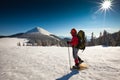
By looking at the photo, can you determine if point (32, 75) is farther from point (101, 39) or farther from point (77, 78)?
point (101, 39)

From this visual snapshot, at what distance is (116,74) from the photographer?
7.15 m

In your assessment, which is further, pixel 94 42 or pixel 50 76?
pixel 94 42

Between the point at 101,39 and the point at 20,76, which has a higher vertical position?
the point at 101,39

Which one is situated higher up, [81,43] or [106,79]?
[81,43]

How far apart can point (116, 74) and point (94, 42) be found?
8420cm

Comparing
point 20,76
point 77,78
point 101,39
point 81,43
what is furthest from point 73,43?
point 101,39

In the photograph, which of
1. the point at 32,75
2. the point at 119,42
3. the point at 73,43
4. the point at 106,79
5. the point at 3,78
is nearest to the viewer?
the point at 106,79

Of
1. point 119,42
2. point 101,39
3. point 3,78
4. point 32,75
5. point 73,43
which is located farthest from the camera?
point 101,39

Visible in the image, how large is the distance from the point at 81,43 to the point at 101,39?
260 feet

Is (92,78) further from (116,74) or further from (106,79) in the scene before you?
(116,74)

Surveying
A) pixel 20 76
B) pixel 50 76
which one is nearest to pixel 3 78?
pixel 20 76

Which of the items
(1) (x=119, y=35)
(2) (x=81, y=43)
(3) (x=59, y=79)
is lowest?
(3) (x=59, y=79)

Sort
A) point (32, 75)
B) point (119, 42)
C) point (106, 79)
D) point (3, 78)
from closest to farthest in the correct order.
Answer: point (106, 79) < point (3, 78) < point (32, 75) < point (119, 42)

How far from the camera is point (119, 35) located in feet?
222
